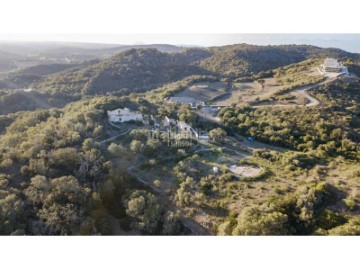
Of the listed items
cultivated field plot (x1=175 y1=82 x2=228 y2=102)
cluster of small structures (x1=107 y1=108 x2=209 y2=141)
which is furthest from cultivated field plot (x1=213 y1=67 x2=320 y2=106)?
cluster of small structures (x1=107 y1=108 x2=209 y2=141)

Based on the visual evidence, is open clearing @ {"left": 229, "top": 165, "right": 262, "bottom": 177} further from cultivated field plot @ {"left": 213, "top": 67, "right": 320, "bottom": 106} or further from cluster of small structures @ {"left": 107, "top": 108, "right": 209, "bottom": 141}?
cultivated field plot @ {"left": 213, "top": 67, "right": 320, "bottom": 106}

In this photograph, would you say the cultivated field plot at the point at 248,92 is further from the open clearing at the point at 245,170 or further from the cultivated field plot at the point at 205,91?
the open clearing at the point at 245,170

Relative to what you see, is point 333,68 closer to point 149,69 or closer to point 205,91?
point 205,91

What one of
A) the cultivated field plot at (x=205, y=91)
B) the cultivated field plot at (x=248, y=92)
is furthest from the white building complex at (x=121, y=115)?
the cultivated field plot at (x=205, y=91)

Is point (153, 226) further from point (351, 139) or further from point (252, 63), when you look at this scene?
point (252, 63)

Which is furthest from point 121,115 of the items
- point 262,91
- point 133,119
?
point 262,91

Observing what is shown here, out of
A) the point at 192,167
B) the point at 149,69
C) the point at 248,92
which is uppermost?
the point at 248,92

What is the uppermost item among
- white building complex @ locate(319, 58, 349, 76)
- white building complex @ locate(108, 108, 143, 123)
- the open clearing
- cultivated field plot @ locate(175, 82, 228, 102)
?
white building complex @ locate(319, 58, 349, 76)

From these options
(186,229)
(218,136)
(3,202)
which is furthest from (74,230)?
(218,136)

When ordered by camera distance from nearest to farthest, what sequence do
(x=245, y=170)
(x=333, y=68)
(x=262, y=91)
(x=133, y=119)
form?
(x=245, y=170)
(x=133, y=119)
(x=262, y=91)
(x=333, y=68)
